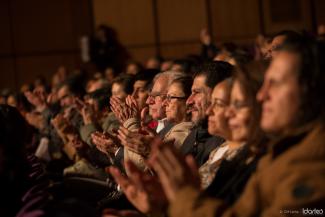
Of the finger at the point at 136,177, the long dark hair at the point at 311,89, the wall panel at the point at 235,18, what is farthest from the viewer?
the wall panel at the point at 235,18

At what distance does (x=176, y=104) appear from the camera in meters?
3.27

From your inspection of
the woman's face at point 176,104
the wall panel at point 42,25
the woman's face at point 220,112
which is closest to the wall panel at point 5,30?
the wall panel at point 42,25

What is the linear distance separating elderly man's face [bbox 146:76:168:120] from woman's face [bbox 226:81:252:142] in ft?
4.38

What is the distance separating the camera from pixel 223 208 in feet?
5.52

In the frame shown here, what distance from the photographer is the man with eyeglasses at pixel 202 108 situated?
2707 millimetres

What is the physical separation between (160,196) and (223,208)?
0.26 metres

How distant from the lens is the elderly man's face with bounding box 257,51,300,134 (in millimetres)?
1687

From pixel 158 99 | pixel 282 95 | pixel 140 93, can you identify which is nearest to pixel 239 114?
pixel 282 95

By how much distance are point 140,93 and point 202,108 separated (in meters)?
1.28

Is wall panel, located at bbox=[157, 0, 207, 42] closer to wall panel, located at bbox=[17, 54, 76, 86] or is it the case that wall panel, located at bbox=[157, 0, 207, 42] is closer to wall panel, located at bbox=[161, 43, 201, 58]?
wall panel, located at bbox=[161, 43, 201, 58]

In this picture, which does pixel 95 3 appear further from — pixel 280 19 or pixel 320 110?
pixel 320 110

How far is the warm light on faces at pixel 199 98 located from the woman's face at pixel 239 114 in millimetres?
686

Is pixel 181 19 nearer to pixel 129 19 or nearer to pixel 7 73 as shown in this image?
pixel 129 19

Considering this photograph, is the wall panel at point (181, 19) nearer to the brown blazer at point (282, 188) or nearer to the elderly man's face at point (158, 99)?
the elderly man's face at point (158, 99)
